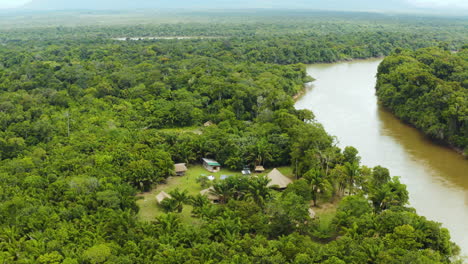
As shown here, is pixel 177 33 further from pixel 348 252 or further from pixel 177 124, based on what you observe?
pixel 348 252

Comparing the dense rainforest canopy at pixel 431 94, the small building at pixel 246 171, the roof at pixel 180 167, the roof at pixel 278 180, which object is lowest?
the small building at pixel 246 171

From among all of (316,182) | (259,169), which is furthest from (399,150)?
(316,182)

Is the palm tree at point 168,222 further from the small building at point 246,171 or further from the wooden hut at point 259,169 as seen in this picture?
the wooden hut at point 259,169

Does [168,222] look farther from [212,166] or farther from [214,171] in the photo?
[212,166]

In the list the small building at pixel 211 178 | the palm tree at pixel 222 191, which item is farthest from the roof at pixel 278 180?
the small building at pixel 211 178

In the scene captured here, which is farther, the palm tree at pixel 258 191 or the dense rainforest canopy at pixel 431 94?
the dense rainforest canopy at pixel 431 94

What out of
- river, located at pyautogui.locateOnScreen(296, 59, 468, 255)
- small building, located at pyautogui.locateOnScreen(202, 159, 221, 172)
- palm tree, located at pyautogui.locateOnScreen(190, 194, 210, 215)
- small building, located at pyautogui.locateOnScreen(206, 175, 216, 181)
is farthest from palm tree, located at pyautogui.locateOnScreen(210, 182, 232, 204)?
river, located at pyautogui.locateOnScreen(296, 59, 468, 255)

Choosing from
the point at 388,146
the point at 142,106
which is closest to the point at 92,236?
the point at 142,106
